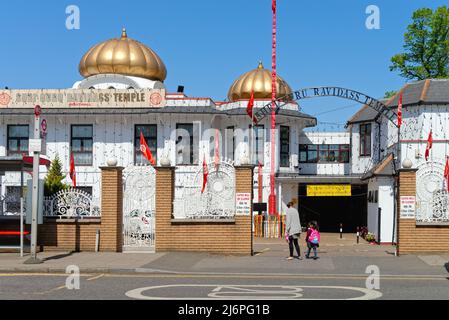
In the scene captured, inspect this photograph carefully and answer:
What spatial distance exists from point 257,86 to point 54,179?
14323 millimetres

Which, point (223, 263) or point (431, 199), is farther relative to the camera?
point (431, 199)

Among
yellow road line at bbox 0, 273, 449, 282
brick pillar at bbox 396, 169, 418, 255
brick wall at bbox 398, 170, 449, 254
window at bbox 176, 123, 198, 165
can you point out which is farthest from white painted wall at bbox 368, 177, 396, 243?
yellow road line at bbox 0, 273, 449, 282

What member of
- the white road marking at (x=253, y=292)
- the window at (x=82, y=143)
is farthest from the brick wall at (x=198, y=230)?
the window at (x=82, y=143)

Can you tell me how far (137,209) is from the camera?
21797 millimetres

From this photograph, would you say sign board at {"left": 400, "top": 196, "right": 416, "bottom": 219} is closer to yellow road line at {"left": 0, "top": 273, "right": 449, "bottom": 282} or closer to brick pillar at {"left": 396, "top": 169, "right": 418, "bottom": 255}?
brick pillar at {"left": 396, "top": 169, "right": 418, "bottom": 255}

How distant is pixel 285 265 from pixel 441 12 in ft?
120

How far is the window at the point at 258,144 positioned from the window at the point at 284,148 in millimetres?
1418

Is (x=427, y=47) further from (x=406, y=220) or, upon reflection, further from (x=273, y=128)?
(x=406, y=220)

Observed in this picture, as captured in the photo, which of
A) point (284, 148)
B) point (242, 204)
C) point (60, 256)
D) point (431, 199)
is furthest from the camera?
point (284, 148)

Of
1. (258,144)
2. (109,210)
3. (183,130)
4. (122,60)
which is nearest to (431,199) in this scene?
(109,210)

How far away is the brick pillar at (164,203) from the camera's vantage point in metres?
20.5

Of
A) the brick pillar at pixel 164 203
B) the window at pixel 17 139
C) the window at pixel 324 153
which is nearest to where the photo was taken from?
the brick pillar at pixel 164 203

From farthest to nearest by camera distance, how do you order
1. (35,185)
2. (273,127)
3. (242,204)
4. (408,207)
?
(273,127) < (408,207) < (242,204) < (35,185)

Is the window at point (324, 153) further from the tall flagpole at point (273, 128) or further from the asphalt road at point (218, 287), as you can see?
the asphalt road at point (218, 287)
